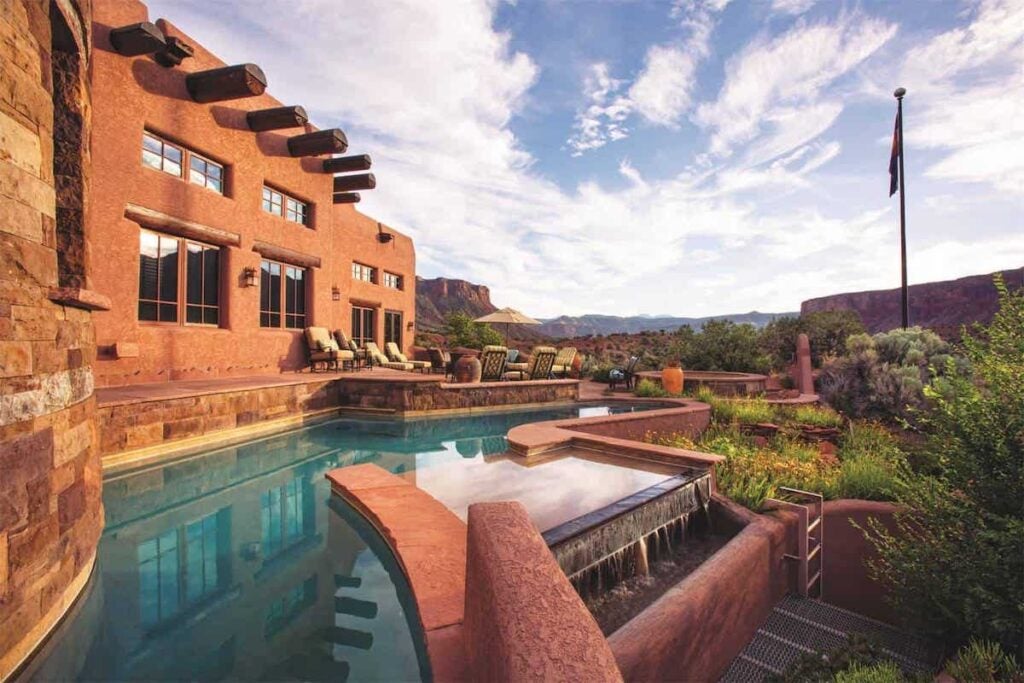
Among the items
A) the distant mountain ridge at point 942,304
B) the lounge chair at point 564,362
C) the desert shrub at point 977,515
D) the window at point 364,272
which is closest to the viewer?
the desert shrub at point 977,515

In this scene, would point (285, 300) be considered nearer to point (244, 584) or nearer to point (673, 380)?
point (244, 584)

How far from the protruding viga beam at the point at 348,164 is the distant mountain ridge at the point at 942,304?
124ft

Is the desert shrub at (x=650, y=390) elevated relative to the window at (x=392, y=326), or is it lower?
lower

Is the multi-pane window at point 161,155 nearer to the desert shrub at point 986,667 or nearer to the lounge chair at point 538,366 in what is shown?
the lounge chair at point 538,366

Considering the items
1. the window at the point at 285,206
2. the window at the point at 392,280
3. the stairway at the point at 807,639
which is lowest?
the stairway at the point at 807,639

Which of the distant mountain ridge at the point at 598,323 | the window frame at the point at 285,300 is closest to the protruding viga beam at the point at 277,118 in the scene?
the window frame at the point at 285,300

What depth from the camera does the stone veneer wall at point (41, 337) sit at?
199 cm

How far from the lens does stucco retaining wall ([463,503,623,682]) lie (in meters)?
1.13

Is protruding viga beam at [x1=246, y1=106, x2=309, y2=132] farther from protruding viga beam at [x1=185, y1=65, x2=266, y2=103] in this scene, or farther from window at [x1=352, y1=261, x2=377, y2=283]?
window at [x1=352, y1=261, x2=377, y2=283]

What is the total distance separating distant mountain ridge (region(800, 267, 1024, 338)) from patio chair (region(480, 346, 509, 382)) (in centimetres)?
3579

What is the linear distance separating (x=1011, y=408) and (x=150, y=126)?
11267 millimetres

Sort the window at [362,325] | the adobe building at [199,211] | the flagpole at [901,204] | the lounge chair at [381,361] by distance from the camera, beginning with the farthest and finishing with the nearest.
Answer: the window at [362,325] → the lounge chair at [381,361] → the flagpole at [901,204] → the adobe building at [199,211]

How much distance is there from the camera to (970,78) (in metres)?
6.93

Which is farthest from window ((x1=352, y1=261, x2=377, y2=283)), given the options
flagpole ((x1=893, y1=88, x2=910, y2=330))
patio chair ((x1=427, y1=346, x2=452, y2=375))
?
flagpole ((x1=893, y1=88, x2=910, y2=330))
